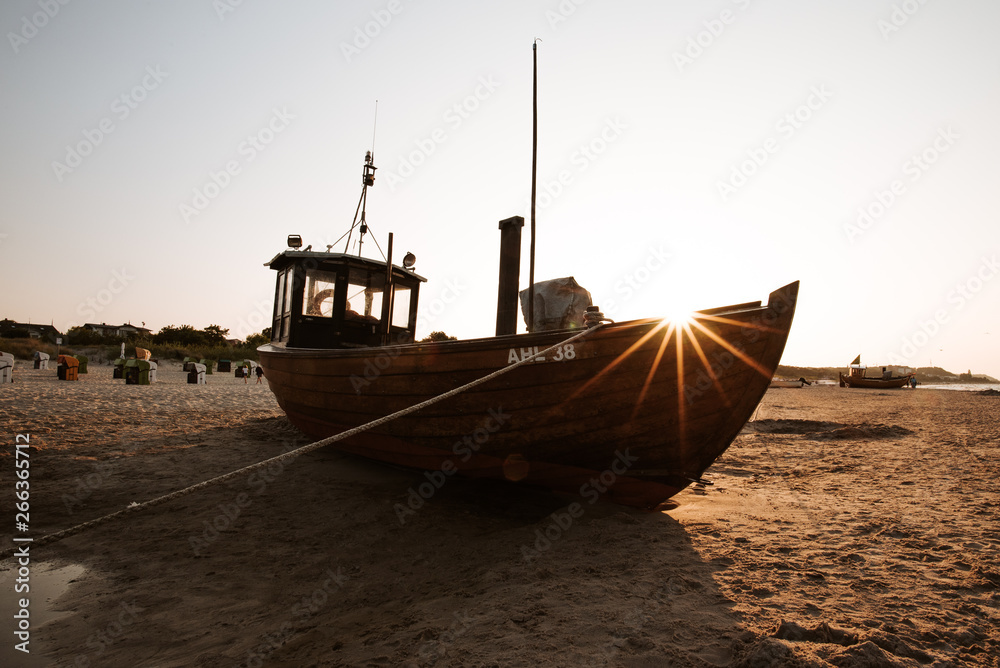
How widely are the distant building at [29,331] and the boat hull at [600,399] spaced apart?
41786mm

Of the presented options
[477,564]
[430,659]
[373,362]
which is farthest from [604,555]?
[373,362]

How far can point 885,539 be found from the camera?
3.04 metres

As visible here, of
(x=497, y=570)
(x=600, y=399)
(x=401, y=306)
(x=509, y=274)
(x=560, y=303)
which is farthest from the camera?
(x=401, y=306)

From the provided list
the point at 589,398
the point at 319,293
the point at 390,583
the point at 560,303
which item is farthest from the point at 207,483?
the point at 319,293

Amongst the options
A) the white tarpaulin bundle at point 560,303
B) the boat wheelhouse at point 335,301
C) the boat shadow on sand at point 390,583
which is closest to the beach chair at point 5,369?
the boat wheelhouse at point 335,301

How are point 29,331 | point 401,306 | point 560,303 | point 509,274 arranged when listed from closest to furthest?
point 560,303
point 509,274
point 401,306
point 29,331

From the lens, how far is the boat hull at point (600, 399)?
3404mm

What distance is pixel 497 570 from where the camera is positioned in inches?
112

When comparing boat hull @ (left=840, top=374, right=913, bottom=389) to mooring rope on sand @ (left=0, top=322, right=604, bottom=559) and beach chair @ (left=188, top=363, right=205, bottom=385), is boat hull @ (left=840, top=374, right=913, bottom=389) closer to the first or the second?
mooring rope on sand @ (left=0, top=322, right=604, bottom=559)

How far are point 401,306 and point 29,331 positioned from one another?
60169 mm

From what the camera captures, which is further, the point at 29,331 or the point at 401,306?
the point at 29,331

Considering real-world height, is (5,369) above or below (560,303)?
below

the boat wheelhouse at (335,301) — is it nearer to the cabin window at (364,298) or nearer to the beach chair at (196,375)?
the cabin window at (364,298)

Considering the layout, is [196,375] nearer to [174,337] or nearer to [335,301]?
[335,301]
